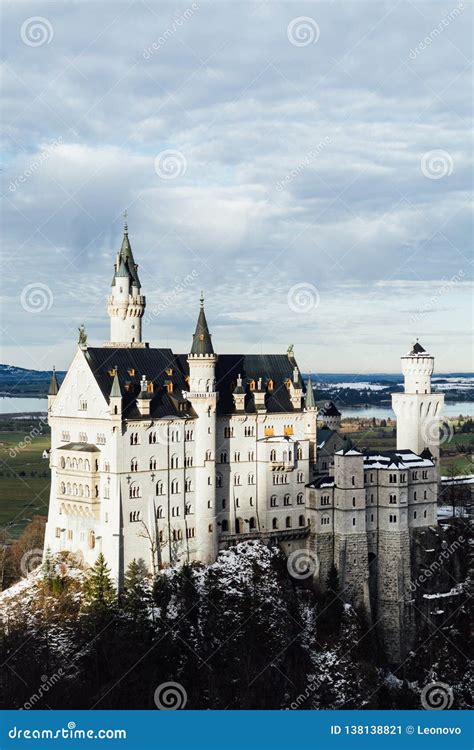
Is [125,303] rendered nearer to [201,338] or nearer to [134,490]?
[201,338]

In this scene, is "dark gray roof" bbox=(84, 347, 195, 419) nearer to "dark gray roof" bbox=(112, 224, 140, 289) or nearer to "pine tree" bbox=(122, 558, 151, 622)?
"dark gray roof" bbox=(112, 224, 140, 289)

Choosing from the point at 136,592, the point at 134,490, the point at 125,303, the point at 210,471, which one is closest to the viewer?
the point at 136,592

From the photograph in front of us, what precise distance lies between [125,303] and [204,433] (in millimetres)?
13231

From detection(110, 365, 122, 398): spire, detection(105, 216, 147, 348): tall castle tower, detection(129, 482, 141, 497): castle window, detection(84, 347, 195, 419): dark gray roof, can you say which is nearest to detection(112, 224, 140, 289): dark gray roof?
detection(105, 216, 147, 348): tall castle tower

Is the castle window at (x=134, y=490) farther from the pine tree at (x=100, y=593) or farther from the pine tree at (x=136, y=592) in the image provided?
the pine tree at (x=100, y=593)

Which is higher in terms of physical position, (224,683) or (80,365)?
(80,365)

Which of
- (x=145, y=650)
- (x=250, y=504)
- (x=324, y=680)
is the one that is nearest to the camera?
(x=145, y=650)

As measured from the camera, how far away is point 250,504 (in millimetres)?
83688

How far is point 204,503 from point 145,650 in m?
12.4

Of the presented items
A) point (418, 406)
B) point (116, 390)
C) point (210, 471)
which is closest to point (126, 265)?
point (116, 390)

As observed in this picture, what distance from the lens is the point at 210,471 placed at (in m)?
79.7

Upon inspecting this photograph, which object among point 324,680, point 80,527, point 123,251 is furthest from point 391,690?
point 123,251

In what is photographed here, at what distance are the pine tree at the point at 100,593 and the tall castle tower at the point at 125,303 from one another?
19308 millimetres

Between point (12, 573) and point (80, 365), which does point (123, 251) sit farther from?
point (12, 573)
